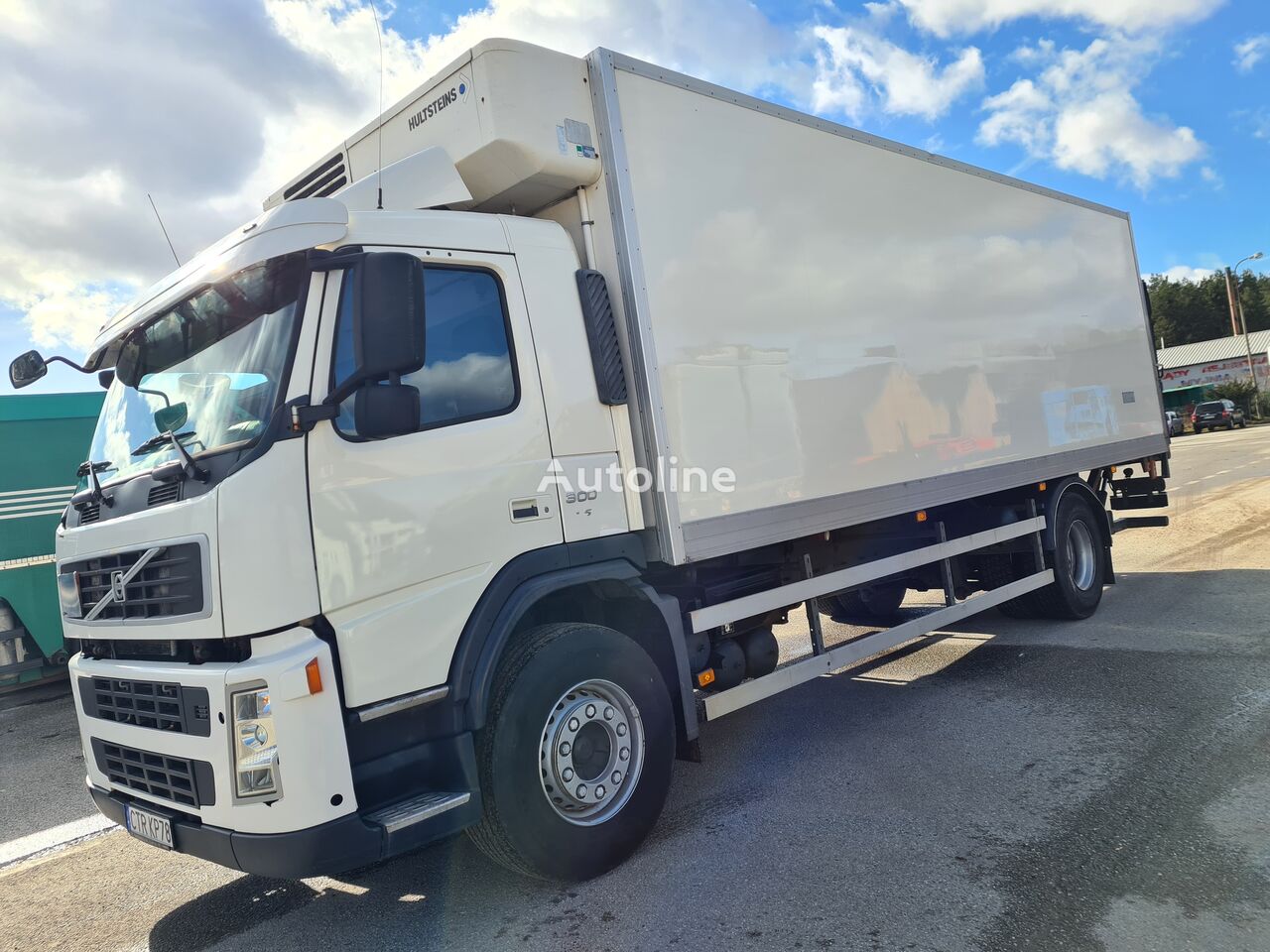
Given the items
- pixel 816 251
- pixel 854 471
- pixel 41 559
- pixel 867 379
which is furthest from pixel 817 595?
pixel 41 559

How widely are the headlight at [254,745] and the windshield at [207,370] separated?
35.6 inches

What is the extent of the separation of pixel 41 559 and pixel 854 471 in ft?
26.1

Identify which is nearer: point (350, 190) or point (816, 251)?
point (350, 190)

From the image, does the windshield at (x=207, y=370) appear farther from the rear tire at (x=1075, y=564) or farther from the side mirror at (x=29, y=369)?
the rear tire at (x=1075, y=564)

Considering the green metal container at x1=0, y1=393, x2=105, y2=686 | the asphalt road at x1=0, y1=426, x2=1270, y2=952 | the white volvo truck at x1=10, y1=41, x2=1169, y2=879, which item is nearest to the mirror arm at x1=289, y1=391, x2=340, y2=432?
the white volvo truck at x1=10, y1=41, x2=1169, y2=879

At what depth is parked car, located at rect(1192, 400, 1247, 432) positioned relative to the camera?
4147 centimetres

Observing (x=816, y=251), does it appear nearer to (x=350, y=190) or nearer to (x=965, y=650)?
(x=350, y=190)

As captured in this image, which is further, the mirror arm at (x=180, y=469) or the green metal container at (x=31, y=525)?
the green metal container at (x=31, y=525)

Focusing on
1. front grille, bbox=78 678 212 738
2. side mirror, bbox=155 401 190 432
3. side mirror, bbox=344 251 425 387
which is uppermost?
side mirror, bbox=344 251 425 387

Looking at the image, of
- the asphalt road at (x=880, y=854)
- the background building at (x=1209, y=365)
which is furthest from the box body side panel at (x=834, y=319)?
the background building at (x=1209, y=365)

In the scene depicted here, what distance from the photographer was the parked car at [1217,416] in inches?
1633

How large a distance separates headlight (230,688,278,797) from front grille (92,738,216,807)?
6.5 inches

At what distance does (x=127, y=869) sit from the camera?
4449 mm

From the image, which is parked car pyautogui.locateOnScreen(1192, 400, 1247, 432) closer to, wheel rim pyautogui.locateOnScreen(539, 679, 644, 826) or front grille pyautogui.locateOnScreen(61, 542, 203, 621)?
wheel rim pyautogui.locateOnScreen(539, 679, 644, 826)
